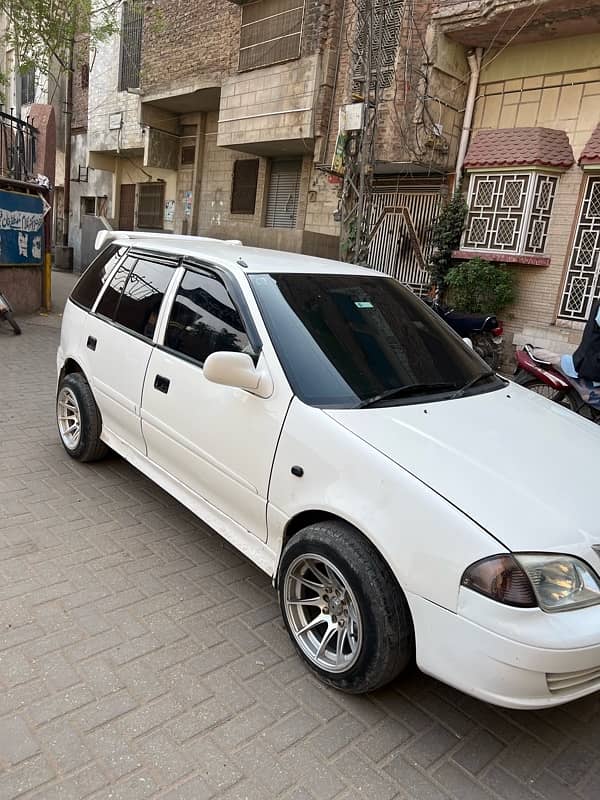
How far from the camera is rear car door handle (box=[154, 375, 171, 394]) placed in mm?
3391

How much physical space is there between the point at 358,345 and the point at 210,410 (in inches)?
33.3

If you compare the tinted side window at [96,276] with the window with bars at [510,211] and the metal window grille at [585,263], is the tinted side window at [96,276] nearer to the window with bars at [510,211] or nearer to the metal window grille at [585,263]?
→ the window with bars at [510,211]

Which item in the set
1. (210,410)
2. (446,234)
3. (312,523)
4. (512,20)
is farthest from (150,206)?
(312,523)

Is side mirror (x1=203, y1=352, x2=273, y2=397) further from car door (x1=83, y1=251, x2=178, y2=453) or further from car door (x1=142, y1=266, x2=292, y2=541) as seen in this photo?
car door (x1=83, y1=251, x2=178, y2=453)

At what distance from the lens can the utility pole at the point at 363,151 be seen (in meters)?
8.32

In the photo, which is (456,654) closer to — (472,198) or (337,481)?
(337,481)

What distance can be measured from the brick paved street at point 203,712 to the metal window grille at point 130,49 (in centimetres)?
1604

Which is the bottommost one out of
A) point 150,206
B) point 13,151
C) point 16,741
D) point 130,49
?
point 16,741

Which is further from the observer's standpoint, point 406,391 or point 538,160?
point 538,160

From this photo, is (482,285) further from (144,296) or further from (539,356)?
(144,296)

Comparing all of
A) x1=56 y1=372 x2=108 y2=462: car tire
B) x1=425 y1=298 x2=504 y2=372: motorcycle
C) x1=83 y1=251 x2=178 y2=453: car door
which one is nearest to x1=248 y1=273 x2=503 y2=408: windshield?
x1=83 y1=251 x2=178 y2=453: car door

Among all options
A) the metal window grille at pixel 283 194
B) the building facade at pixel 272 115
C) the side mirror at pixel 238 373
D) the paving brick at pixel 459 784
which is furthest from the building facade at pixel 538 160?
the paving brick at pixel 459 784

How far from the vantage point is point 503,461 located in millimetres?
2377

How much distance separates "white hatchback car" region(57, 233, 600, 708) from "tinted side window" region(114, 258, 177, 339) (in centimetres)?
2
